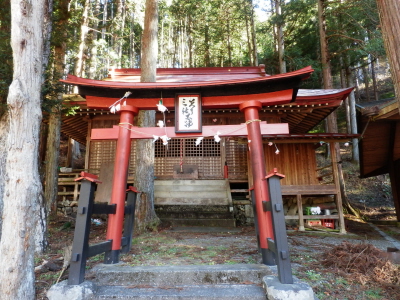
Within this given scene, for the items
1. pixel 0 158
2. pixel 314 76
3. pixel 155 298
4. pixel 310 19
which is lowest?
pixel 155 298

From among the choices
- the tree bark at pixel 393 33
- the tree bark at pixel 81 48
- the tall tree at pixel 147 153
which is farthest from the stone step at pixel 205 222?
the tree bark at pixel 81 48

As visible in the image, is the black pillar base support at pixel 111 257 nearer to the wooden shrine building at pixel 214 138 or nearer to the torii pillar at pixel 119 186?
the torii pillar at pixel 119 186

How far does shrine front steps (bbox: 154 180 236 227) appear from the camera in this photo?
7.87 m

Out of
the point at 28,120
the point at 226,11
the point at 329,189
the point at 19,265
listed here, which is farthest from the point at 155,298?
the point at 226,11

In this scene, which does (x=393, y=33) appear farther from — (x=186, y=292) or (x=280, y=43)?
(x=280, y=43)

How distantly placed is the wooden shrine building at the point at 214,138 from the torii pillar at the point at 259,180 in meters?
0.16

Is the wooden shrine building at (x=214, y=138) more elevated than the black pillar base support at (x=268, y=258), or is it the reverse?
the wooden shrine building at (x=214, y=138)

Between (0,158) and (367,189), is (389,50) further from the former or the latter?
(367,189)

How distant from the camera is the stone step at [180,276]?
3.34m

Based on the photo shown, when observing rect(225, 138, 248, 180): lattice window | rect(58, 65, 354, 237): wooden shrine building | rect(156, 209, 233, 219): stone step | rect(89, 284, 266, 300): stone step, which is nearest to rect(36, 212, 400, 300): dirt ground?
rect(89, 284, 266, 300): stone step

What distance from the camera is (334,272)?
3.63 meters

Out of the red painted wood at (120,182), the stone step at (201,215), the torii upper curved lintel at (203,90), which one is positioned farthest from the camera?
the stone step at (201,215)

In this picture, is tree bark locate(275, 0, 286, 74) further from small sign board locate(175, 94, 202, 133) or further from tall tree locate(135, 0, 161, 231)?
small sign board locate(175, 94, 202, 133)

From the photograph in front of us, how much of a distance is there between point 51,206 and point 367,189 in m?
17.0
